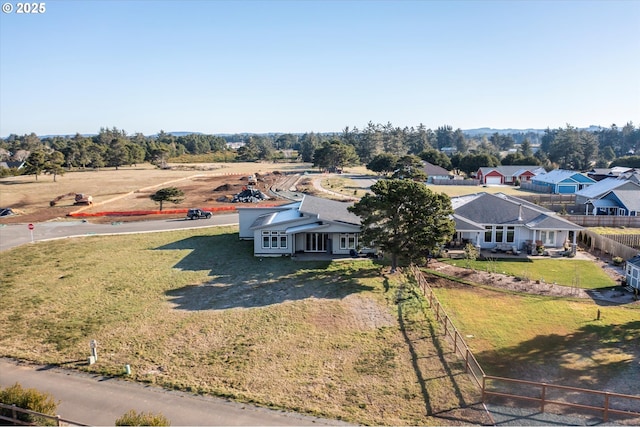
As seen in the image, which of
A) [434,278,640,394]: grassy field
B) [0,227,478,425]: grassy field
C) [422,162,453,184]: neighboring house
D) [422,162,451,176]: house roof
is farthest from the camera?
[422,162,451,176]: house roof

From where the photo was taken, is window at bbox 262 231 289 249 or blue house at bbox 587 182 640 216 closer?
window at bbox 262 231 289 249

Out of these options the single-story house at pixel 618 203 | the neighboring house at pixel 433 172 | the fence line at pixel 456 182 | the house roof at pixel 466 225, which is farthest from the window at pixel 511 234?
the neighboring house at pixel 433 172

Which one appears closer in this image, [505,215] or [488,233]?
[488,233]

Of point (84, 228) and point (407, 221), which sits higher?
point (407, 221)

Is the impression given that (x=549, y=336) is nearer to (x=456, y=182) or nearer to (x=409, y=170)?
(x=409, y=170)

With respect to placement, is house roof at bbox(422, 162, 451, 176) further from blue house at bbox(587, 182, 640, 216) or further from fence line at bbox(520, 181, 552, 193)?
blue house at bbox(587, 182, 640, 216)

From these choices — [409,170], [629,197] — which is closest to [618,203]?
[629,197]

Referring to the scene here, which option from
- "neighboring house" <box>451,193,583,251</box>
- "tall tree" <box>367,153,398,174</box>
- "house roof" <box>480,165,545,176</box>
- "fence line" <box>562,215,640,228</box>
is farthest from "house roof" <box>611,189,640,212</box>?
"tall tree" <box>367,153,398,174</box>
